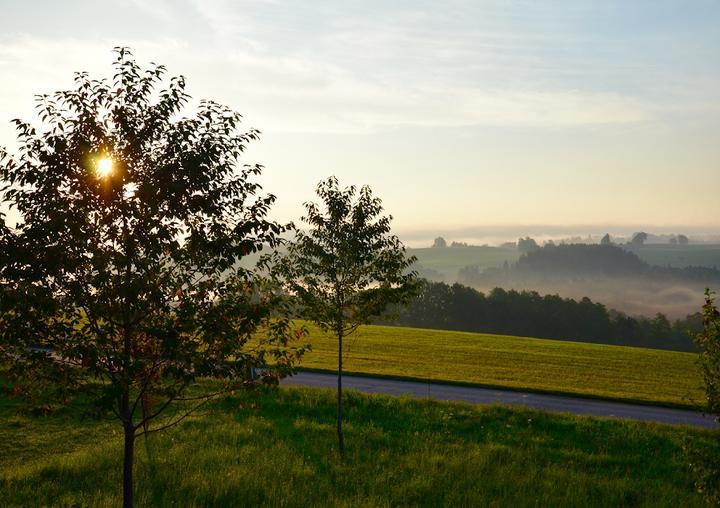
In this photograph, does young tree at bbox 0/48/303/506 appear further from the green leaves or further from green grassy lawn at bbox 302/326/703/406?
green grassy lawn at bbox 302/326/703/406

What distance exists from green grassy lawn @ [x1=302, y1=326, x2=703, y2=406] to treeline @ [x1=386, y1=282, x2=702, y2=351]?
119 feet

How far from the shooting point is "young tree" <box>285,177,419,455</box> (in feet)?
57.2

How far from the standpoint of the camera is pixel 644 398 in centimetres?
2881

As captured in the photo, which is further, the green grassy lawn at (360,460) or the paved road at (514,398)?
the paved road at (514,398)

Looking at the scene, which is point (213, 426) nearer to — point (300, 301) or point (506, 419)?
point (300, 301)

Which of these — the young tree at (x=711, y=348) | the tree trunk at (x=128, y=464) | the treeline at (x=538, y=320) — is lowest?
the treeline at (x=538, y=320)

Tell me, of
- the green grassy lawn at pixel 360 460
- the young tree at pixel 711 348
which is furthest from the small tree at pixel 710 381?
the green grassy lawn at pixel 360 460

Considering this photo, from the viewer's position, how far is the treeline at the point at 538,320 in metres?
86.8

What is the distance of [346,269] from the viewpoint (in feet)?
57.7

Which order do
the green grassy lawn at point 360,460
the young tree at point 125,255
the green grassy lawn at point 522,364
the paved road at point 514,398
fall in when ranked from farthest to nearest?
the green grassy lawn at point 522,364 < the paved road at point 514,398 < the green grassy lawn at point 360,460 < the young tree at point 125,255

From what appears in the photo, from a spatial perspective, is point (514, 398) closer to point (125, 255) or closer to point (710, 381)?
point (710, 381)

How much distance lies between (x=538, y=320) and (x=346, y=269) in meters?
77.9

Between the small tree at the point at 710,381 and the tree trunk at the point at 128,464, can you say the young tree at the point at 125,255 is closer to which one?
the tree trunk at the point at 128,464

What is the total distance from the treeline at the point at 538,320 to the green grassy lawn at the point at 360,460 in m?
63.9
